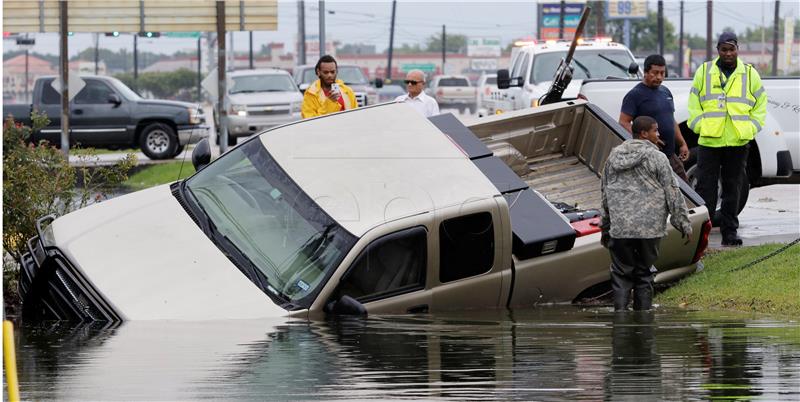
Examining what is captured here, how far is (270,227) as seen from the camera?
322 inches

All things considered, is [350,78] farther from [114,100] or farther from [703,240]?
[703,240]

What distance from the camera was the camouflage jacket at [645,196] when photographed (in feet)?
28.5

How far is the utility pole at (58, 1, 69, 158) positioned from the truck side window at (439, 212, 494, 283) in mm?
14104

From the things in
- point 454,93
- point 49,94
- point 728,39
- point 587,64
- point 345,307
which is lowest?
point 454,93

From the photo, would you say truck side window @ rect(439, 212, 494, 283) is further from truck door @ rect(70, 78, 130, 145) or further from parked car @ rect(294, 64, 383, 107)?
parked car @ rect(294, 64, 383, 107)

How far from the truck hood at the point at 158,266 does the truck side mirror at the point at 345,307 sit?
30 cm

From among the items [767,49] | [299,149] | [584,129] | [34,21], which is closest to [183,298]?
[299,149]

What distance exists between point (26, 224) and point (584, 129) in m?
4.66

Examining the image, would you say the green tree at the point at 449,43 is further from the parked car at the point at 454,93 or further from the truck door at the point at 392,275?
the truck door at the point at 392,275

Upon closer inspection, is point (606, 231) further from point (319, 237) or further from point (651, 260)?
point (319, 237)

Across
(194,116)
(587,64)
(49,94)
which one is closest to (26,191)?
(587,64)

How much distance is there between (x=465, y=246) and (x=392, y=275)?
0.50m

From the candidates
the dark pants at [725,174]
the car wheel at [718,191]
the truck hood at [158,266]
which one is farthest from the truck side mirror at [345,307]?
the car wheel at [718,191]

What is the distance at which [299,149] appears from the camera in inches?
343
